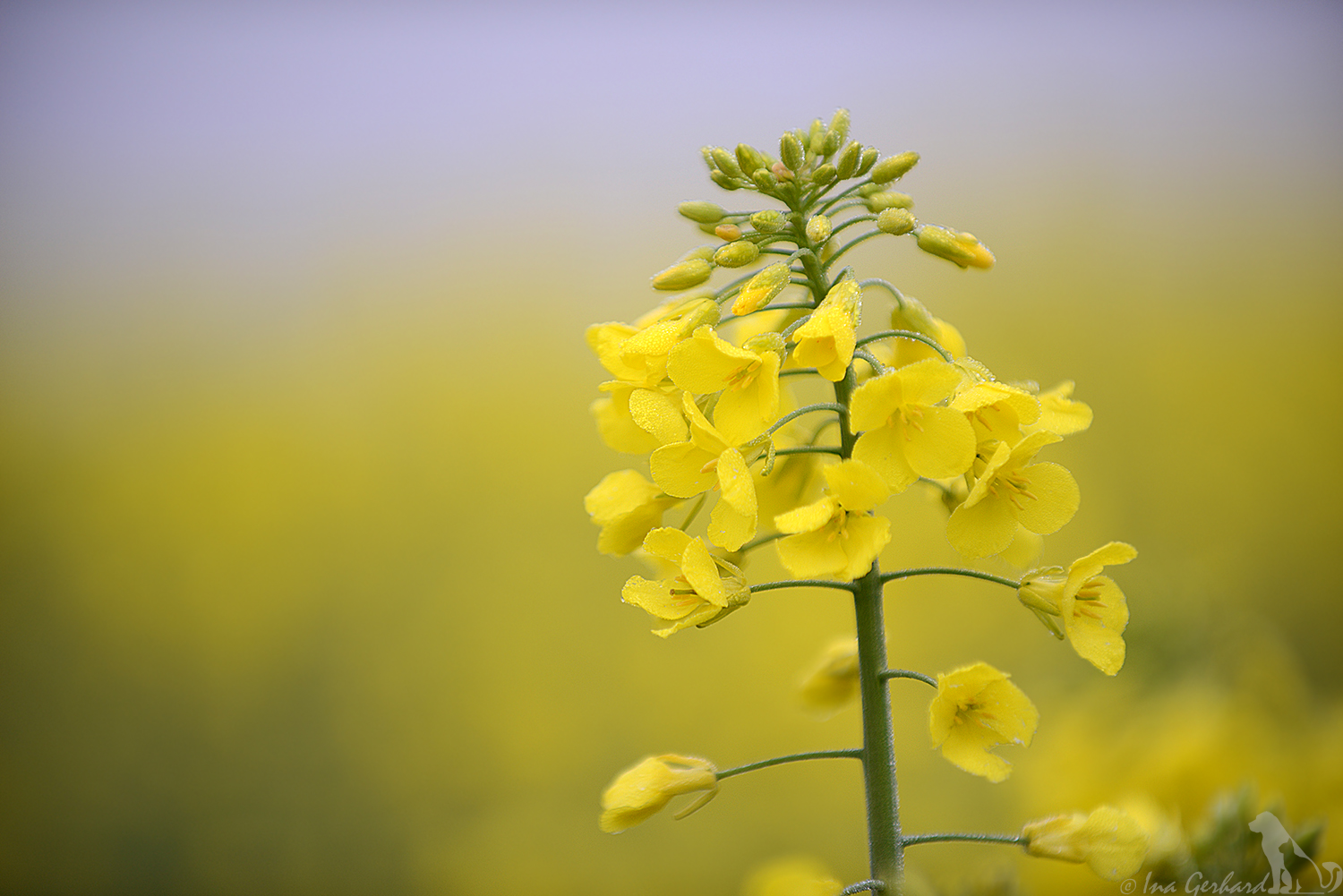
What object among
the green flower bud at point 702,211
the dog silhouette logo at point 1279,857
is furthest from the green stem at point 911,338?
the dog silhouette logo at point 1279,857

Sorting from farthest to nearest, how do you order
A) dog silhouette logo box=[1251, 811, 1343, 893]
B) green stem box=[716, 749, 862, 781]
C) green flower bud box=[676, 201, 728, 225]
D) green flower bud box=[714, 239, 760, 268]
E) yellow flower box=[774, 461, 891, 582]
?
1. dog silhouette logo box=[1251, 811, 1343, 893]
2. green flower bud box=[676, 201, 728, 225]
3. green flower bud box=[714, 239, 760, 268]
4. green stem box=[716, 749, 862, 781]
5. yellow flower box=[774, 461, 891, 582]

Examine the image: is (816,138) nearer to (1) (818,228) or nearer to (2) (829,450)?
Result: (1) (818,228)

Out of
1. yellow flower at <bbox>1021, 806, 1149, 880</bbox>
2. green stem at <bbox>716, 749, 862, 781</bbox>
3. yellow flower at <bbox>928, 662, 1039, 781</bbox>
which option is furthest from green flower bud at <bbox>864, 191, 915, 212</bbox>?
yellow flower at <bbox>1021, 806, 1149, 880</bbox>

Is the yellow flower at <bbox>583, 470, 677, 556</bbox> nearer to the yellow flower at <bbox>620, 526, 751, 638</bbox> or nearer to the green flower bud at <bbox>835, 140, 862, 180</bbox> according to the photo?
the yellow flower at <bbox>620, 526, 751, 638</bbox>

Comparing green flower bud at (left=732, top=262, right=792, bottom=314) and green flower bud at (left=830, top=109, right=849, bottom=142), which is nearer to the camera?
green flower bud at (left=732, top=262, right=792, bottom=314)

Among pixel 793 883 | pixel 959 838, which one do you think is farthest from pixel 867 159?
pixel 793 883

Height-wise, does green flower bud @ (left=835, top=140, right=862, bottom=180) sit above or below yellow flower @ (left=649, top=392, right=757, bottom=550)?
above

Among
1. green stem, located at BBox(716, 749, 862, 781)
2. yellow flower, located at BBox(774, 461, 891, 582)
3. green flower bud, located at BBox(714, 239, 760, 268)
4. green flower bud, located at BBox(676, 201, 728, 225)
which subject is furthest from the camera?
green flower bud, located at BBox(676, 201, 728, 225)
